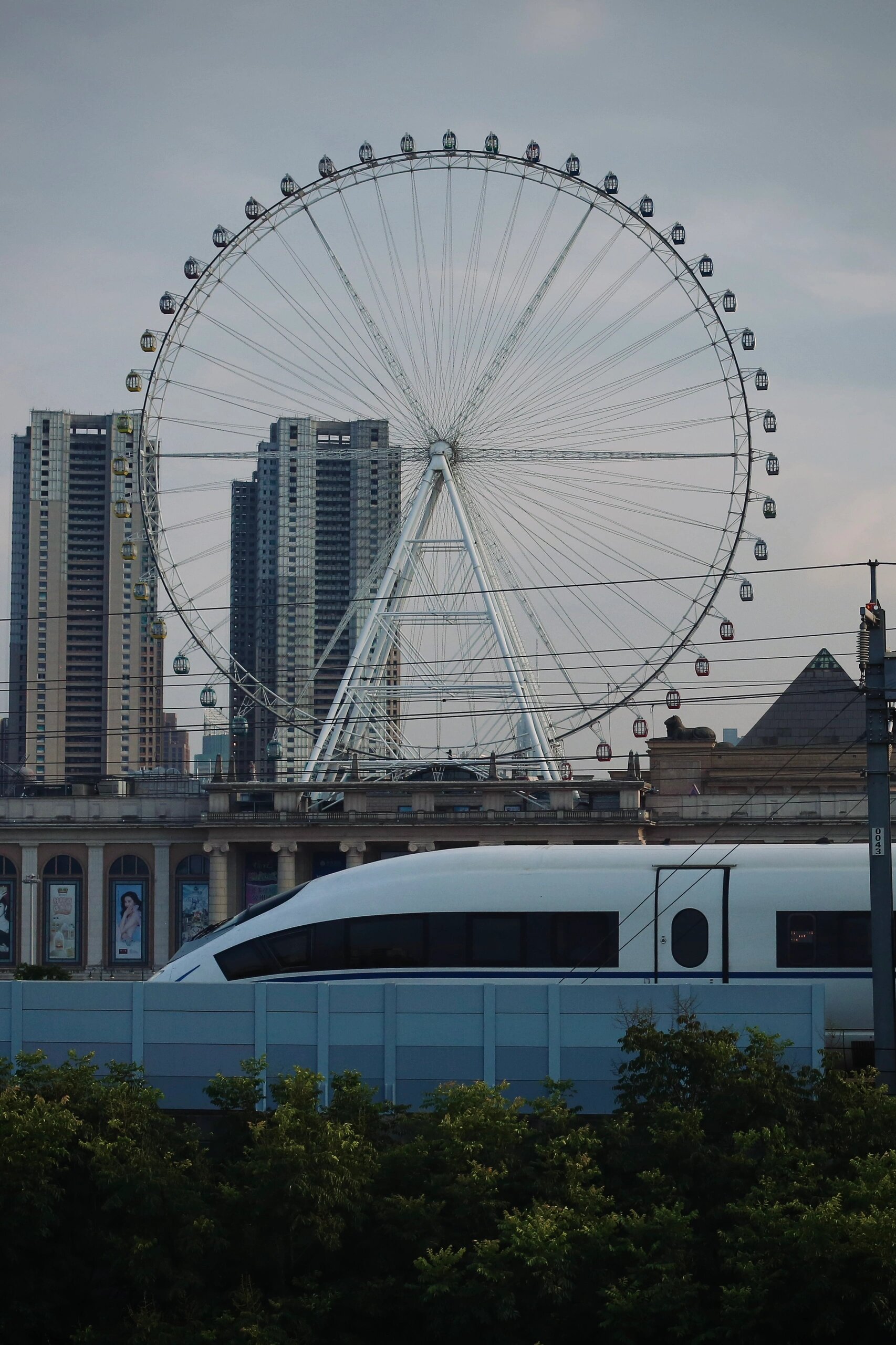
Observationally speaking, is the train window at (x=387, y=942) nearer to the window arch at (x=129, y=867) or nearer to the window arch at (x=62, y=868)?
the window arch at (x=129, y=867)

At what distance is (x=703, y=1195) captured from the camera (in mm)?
20766

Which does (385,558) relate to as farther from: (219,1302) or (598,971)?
(219,1302)

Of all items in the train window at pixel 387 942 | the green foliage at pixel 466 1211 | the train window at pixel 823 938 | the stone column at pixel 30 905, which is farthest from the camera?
the stone column at pixel 30 905

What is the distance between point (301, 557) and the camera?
120 m

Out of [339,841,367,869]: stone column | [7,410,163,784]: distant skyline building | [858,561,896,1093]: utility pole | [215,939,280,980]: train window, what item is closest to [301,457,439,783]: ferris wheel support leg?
[339,841,367,869]: stone column

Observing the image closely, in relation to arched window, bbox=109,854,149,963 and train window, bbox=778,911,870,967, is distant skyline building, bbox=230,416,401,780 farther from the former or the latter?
train window, bbox=778,911,870,967

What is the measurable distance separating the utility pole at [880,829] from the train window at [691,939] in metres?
5.27

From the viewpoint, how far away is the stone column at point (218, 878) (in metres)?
79.6

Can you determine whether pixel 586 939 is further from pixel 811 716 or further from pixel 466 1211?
pixel 811 716

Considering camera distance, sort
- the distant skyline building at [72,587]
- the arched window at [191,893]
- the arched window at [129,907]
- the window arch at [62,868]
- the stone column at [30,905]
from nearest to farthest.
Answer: the stone column at [30,905] → the arched window at [129,907] → the arched window at [191,893] → the window arch at [62,868] → the distant skyline building at [72,587]

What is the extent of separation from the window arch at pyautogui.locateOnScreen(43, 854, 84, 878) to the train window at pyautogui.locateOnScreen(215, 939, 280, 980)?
A: 55200mm

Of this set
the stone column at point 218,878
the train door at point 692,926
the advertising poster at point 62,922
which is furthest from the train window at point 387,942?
the advertising poster at point 62,922

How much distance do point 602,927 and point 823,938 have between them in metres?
3.70

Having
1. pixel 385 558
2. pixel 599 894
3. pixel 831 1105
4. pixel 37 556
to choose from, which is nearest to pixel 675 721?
pixel 385 558
